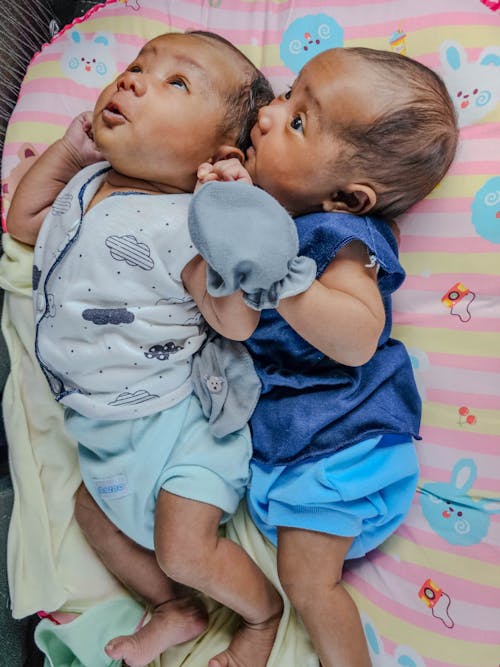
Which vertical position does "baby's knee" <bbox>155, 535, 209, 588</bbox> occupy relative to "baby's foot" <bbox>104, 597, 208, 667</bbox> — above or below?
above

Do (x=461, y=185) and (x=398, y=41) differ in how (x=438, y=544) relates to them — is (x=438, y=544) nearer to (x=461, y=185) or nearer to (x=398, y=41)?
(x=461, y=185)

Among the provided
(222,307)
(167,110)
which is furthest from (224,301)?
(167,110)

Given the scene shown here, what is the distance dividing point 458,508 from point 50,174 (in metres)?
0.92

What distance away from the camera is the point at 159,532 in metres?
1.10

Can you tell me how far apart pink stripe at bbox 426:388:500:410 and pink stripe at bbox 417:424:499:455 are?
0.06 ft

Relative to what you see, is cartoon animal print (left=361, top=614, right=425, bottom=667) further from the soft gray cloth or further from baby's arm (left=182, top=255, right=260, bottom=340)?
baby's arm (left=182, top=255, right=260, bottom=340)

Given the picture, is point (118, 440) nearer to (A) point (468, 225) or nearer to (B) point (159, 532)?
(B) point (159, 532)

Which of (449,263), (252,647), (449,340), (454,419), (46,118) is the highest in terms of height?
(46,118)

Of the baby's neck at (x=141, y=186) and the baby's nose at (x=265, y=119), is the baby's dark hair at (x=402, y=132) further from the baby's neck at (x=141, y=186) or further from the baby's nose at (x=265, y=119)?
the baby's neck at (x=141, y=186)

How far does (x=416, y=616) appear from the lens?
3.80 feet

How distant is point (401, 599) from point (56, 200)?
2.95ft

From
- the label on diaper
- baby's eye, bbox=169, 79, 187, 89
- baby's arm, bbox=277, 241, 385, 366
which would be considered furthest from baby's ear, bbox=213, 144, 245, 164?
the label on diaper

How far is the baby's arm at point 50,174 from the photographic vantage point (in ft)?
4.04

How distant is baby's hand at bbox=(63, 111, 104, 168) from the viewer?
1233 mm
